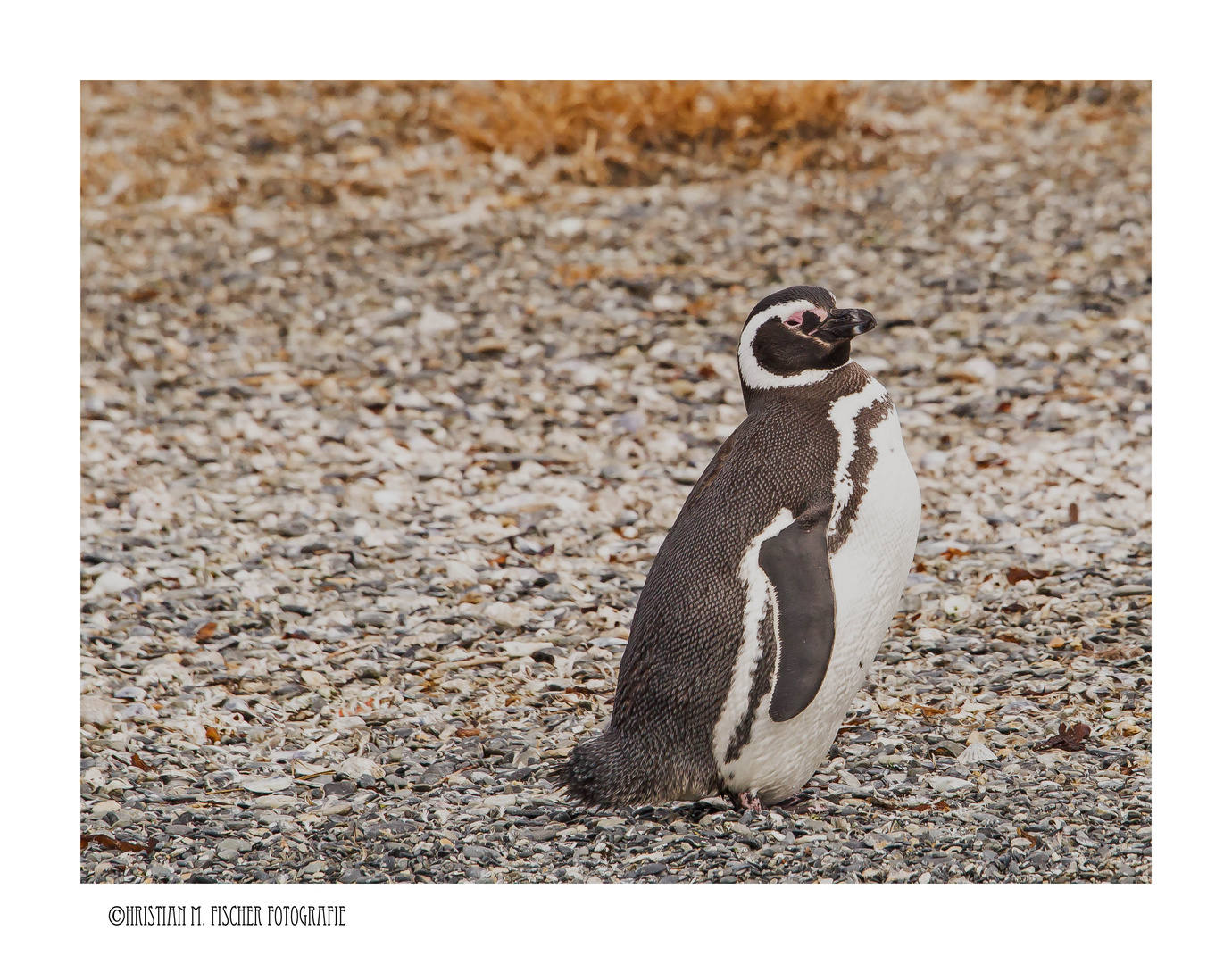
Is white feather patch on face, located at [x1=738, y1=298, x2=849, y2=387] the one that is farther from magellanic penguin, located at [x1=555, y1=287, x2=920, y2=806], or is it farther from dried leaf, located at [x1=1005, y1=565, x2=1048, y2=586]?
dried leaf, located at [x1=1005, y1=565, x2=1048, y2=586]

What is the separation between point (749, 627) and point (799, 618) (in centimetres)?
12

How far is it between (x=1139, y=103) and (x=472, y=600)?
5972mm

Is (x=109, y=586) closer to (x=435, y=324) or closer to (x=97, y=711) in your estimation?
(x=97, y=711)

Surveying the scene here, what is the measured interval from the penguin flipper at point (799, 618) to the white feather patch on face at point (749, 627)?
0.03m

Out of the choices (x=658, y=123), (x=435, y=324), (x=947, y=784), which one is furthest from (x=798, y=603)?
(x=658, y=123)

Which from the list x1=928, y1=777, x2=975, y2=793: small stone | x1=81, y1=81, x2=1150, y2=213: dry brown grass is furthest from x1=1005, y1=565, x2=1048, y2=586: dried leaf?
x1=81, y1=81, x2=1150, y2=213: dry brown grass

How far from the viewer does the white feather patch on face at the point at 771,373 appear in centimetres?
329

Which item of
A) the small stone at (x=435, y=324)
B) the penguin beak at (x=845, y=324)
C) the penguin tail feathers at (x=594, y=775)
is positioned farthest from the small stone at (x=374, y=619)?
the small stone at (x=435, y=324)

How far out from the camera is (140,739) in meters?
3.95

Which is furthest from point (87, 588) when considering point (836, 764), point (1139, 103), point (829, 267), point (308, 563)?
point (1139, 103)

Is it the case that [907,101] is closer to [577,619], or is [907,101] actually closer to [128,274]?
[128,274]

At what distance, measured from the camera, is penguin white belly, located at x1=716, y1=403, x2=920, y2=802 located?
315 centimetres

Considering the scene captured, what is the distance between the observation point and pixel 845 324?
10.7ft

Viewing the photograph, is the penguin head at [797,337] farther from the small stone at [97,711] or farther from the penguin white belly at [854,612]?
the small stone at [97,711]
